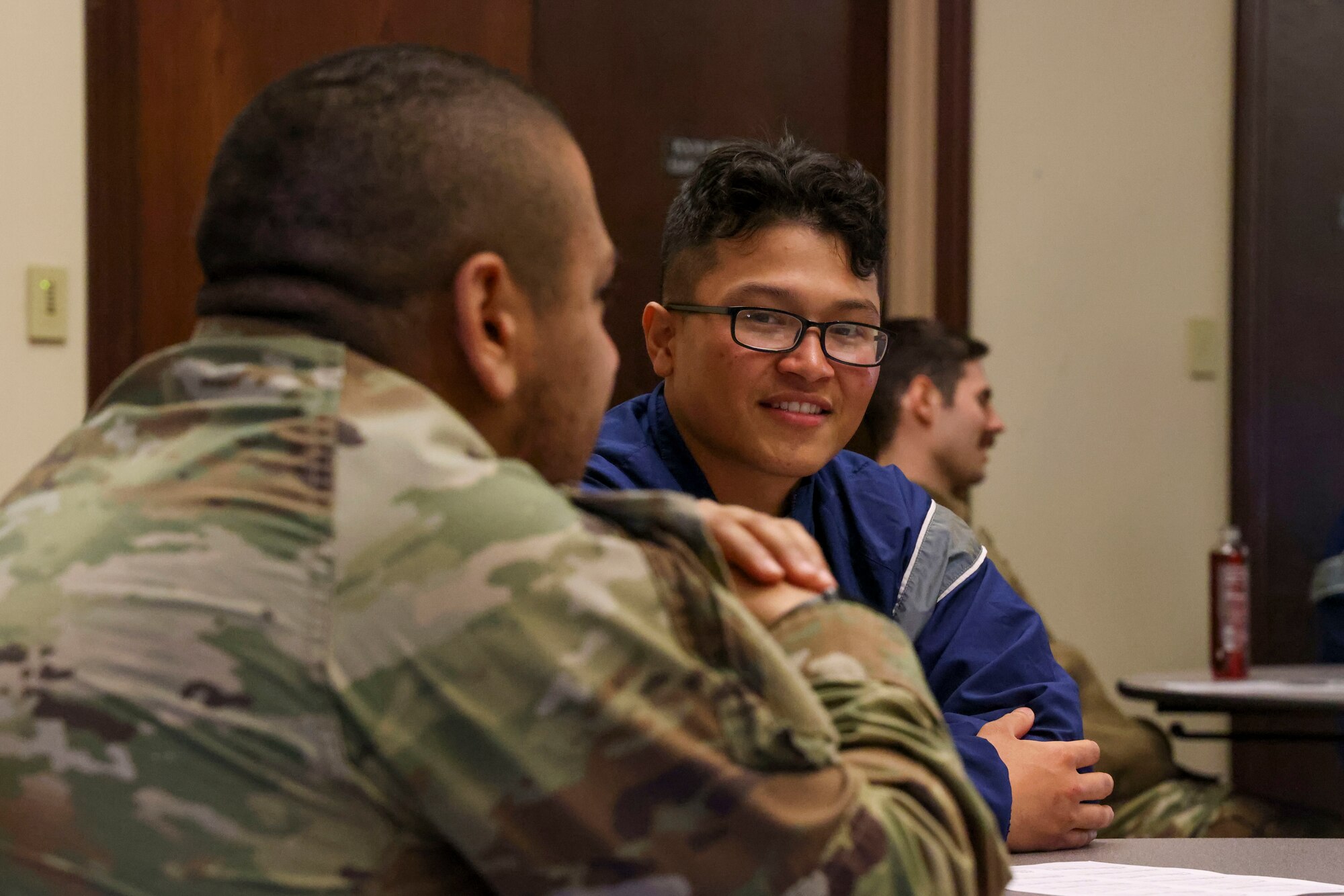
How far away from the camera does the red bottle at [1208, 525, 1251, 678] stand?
2.92 metres

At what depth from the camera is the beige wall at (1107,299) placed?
3471 mm

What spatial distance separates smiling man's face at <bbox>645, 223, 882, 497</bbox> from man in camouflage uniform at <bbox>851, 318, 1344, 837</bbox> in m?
0.99

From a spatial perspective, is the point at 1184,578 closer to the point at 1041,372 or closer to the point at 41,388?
the point at 1041,372

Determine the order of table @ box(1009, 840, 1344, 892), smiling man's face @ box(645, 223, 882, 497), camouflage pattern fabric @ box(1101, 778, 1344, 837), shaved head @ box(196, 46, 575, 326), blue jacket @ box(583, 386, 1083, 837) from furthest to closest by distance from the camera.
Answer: camouflage pattern fabric @ box(1101, 778, 1344, 837) → smiling man's face @ box(645, 223, 882, 497) → blue jacket @ box(583, 386, 1083, 837) → table @ box(1009, 840, 1344, 892) → shaved head @ box(196, 46, 575, 326)

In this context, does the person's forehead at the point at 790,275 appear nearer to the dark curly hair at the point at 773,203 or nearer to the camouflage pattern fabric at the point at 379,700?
the dark curly hair at the point at 773,203

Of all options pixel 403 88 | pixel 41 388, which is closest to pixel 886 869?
pixel 403 88

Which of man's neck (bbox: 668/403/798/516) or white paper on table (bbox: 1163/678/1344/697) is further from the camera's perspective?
white paper on table (bbox: 1163/678/1344/697)

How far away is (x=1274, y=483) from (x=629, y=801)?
336 centimetres

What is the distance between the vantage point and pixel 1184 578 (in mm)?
3641

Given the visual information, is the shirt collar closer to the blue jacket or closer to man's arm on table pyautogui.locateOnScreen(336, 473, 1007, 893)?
the blue jacket

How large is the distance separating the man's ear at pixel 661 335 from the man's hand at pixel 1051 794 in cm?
62

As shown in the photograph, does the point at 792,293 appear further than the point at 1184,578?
No

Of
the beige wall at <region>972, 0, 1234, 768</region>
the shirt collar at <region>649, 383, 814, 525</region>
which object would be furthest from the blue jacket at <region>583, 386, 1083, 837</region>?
the beige wall at <region>972, 0, 1234, 768</region>

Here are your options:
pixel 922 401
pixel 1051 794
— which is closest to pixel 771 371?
pixel 1051 794
